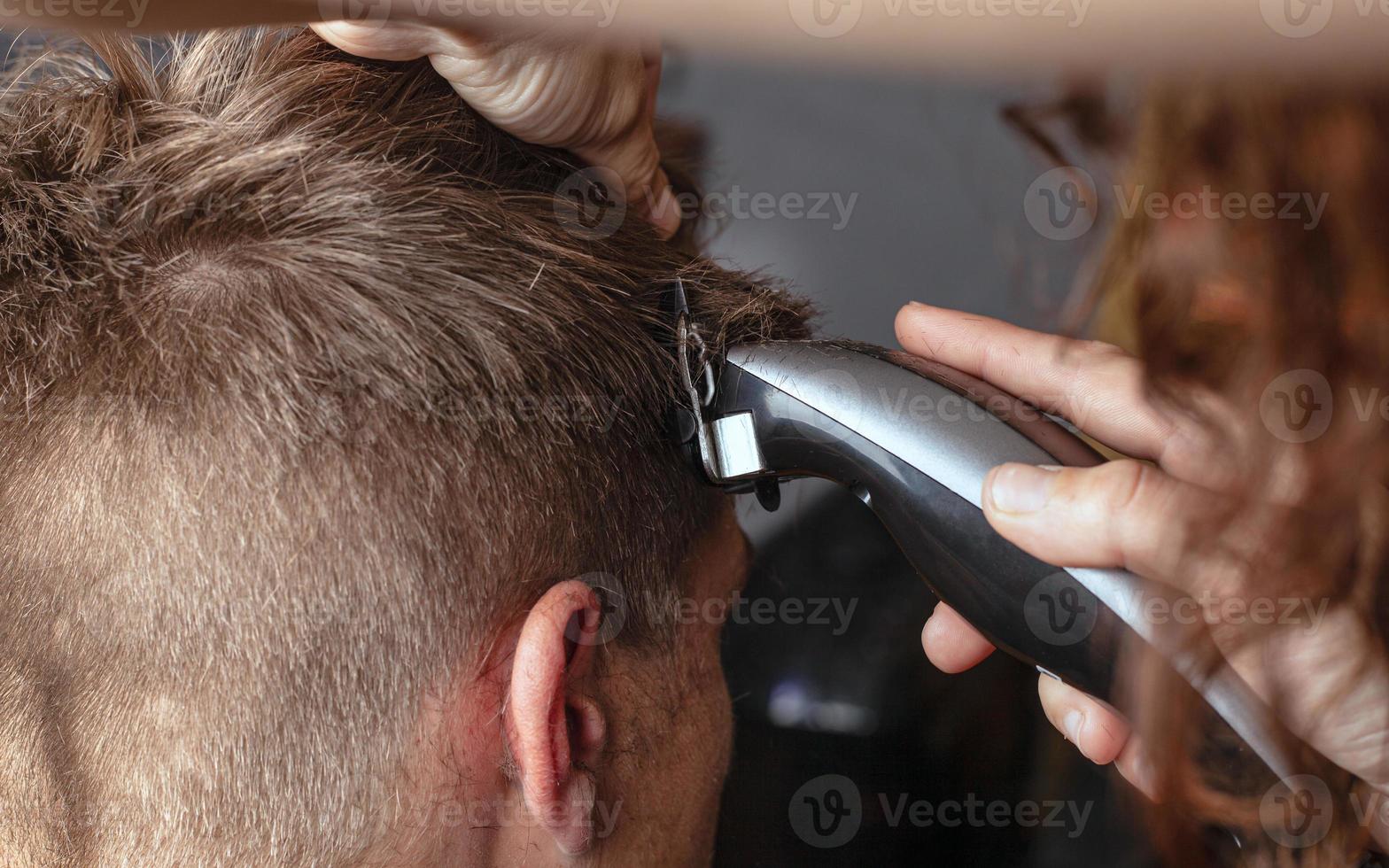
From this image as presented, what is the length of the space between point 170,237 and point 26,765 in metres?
0.38

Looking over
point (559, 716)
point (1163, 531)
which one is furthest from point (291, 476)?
point (1163, 531)

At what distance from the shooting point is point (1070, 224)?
3.94 ft

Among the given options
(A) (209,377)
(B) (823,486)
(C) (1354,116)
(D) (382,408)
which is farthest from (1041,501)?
(B) (823,486)

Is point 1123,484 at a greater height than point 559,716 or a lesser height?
greater

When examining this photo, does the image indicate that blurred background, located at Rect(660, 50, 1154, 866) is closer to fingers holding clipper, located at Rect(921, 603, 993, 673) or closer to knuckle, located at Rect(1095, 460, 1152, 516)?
fingers holding clipper, located at Rect(921, 603, 993, 673)

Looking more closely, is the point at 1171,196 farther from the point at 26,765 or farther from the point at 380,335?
the point at 26,765

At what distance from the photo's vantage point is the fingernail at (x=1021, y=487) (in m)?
0.61

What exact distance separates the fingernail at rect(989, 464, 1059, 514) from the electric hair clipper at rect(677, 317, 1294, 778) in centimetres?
2

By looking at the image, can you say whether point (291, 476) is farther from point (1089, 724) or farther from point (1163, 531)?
point (1089, 724)

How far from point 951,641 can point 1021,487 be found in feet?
1.09

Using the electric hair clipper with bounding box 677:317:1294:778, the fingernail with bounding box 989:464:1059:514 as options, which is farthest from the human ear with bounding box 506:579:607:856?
the fingernail with bounding box 989:464:1059:514

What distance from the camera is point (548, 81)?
679 mm

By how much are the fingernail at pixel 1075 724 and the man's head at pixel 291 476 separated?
1.32ft

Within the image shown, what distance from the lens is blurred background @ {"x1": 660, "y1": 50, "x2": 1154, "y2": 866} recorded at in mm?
1151
